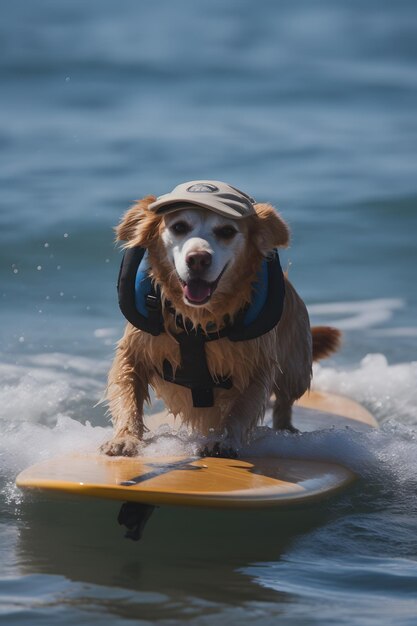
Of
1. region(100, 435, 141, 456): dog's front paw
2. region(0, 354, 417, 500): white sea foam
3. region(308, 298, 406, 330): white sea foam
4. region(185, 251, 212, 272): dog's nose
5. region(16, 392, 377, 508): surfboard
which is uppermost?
region(308, 298, 406, 330): white sea foam

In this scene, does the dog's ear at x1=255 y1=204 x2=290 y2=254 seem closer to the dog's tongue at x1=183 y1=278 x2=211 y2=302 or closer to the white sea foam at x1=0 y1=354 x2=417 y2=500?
the dog's tongue at x1=183 y1=278 x2=211 y2=302

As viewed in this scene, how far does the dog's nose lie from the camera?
4.27 meters

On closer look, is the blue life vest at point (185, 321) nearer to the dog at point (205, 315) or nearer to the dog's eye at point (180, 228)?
the dog at point (205, 315)

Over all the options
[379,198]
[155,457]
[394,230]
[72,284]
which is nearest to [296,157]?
[379,198]

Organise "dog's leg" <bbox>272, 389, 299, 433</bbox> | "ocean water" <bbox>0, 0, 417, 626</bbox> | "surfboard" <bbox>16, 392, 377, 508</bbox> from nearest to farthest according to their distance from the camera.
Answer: "ocean water" <bbox>0, 0, 417, 626</bbox>
"surfboard" <bbox>16, 392, 377, 508</bbox>
"dog's leg" <bbox>272, 389, 299, 433</bbox>

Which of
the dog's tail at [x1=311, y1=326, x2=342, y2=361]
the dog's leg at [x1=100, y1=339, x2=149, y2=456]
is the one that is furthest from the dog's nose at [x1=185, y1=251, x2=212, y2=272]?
the dog's tail at [x1=311, y1=326, x2=342, y2=361]

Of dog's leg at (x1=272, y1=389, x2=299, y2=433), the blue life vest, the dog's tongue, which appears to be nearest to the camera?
the dog's tongue

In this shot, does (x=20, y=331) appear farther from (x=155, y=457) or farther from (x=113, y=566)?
(x=113, y=566)

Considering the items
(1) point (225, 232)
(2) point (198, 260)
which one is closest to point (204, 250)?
(2) point (198, 260)

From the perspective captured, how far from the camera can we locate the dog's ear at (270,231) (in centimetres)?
454

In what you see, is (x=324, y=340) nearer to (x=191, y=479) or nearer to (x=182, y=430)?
(x=182, y=430)

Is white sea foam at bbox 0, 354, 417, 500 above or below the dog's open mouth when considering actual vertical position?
below

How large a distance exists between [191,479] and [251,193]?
6841 mm

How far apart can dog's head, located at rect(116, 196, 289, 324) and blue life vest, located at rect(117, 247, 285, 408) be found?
0.05 metres
